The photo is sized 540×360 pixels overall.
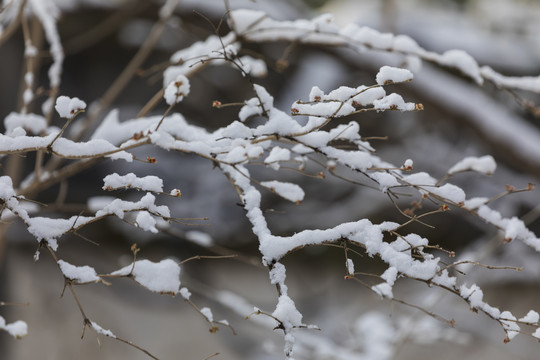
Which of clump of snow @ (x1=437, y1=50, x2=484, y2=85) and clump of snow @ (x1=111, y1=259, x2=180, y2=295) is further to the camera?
clump of snow @ (x1=437, y1=50, x2=484, y2=85)

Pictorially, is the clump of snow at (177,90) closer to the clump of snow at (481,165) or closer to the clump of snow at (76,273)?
the clump of snow at (76,273)

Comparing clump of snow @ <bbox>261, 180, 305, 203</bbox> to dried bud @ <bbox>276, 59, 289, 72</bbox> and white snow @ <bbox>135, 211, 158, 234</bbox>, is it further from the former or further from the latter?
dried bud @ <bbox>276, 59, 289, 72</bbox>

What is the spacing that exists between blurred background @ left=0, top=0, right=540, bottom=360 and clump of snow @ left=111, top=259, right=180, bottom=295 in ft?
5.50

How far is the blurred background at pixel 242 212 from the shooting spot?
2369 millimetres

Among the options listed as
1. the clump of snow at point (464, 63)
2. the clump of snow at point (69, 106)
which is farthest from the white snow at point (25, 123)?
the clump of snow at point (464, 63)

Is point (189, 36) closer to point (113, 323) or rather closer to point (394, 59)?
point (394, 59)

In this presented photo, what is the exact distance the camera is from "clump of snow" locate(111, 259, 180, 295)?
528mm

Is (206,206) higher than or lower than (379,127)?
lower

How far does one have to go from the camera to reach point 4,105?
2.45 meters

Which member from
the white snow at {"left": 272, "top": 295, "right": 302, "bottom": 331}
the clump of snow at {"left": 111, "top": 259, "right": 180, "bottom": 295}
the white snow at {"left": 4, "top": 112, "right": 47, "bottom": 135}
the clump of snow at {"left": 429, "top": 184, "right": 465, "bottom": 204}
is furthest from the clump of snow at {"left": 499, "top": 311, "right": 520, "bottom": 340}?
the white snow at {"left": 4, "top": 112, "right": 47, "bottom": 135}

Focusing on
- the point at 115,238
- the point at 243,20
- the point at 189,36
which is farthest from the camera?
the point at 115,238

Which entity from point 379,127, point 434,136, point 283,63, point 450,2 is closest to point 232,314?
point 379,127

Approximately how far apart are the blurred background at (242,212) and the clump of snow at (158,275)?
1677mm

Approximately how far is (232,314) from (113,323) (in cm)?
76
